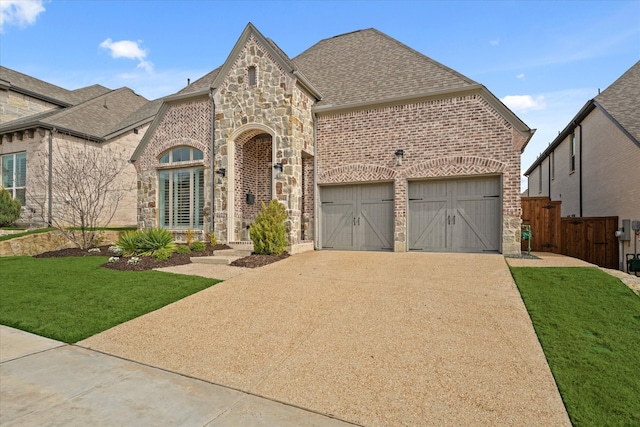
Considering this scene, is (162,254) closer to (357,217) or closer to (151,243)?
(151,243)

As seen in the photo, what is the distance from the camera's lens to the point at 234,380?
3.66m

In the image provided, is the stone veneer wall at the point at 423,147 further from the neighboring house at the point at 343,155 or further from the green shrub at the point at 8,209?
the green shrub at the point at 8,209

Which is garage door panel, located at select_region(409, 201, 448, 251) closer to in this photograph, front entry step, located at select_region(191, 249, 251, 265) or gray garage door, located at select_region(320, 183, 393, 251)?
gray garage door, located at select_region(320, 183, 393, 251)

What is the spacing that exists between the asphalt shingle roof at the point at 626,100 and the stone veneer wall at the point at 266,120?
37.2 feet

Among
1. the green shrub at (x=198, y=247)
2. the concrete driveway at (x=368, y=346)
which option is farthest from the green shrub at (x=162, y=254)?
the concrete driveway at (x=368, y=346)

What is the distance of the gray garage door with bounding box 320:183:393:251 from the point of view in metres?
11.6

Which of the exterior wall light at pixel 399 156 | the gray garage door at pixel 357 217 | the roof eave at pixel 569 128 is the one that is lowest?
the gray garage door at pixel 357 217

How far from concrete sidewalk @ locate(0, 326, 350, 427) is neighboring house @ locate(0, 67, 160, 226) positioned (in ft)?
45.5

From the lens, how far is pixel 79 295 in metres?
6.60

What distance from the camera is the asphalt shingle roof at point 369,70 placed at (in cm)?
1141

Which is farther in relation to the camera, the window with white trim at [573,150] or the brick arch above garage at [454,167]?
the window with white trim at [573,150]

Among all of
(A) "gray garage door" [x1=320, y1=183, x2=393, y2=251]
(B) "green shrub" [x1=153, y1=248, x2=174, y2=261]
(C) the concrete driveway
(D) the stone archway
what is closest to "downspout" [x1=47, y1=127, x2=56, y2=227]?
(B) "green shrub" [x1=153, y1=248, x2=174, y2=261]

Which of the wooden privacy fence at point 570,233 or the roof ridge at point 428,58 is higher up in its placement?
the roof ridge at point 428,58

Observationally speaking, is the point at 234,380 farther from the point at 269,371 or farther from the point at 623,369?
the point at 623,369
